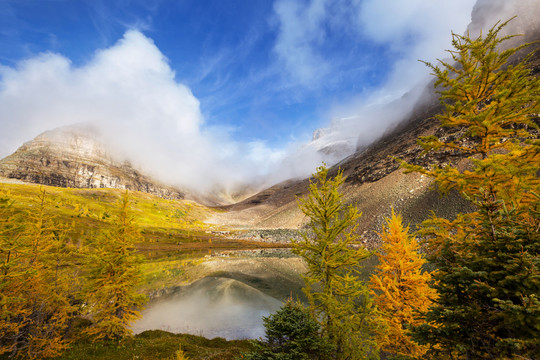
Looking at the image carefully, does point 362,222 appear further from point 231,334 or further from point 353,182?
point 231,334

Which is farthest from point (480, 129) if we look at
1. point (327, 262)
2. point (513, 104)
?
point (327, 262)

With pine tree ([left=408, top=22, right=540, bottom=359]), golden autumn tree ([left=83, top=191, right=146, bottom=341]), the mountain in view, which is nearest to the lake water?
golden autumn tree ([left=83, top=191, right=146, bottom=341])

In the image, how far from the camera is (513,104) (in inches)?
300

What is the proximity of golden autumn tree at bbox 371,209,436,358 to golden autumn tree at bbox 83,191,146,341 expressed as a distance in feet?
53.3

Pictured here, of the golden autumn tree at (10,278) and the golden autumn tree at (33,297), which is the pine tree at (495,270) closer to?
the golden autumn tree at (10,278)

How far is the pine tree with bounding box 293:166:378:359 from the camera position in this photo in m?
9.16

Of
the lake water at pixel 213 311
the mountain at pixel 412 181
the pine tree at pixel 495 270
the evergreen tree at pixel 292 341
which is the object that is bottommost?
the lake water at pixel 213 311

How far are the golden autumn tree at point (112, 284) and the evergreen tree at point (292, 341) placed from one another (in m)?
12.2

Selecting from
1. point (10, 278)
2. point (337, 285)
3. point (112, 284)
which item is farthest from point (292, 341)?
point (112, 284)

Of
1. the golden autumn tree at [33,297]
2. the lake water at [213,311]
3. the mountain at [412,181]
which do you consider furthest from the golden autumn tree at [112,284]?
the mountain at [412,181]

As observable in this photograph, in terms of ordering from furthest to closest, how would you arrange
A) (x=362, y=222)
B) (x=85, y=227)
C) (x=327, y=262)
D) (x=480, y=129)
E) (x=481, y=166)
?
(x=85, y=227) → (x=362, y=222) → (x=327, y=262) → (x=480, y=129) → (x=481, y=166)

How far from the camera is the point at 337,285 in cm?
1061

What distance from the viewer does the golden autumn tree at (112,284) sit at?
15.0 m

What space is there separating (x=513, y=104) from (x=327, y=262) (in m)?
9.16
